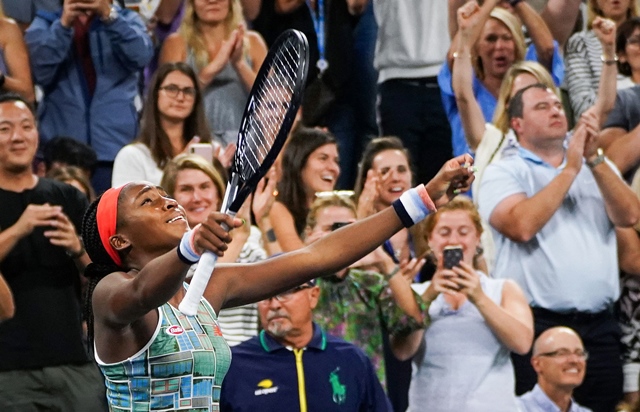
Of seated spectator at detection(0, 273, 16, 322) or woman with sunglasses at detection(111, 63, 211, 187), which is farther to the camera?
woman with sunglasses at detection(111, 63, 211, 187)

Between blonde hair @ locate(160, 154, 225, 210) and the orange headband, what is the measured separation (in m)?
2.36

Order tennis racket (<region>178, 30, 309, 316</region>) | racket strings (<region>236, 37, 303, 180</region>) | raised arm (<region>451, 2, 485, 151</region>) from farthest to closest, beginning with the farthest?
1. raised arm (<region>451, 2, 485, 151</region>)
2. racket strings (<region>236, 37, 303, 180</region>)
3. tennis racket (<region>178, 30, 309, 316</region>)

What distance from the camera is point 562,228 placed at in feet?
22.0

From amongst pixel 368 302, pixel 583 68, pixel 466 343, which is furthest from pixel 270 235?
pixel 583 68

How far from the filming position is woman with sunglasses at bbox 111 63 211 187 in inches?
275

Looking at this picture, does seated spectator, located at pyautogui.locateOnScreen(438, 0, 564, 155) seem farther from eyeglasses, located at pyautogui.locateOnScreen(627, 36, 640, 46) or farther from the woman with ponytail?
the woman with ponytail

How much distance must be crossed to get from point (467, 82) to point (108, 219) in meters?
3.80

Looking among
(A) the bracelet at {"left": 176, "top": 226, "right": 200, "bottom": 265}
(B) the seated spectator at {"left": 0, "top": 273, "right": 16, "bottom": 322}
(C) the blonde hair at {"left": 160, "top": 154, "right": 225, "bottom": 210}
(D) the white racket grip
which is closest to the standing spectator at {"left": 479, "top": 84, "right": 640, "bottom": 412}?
(C) the blonde hair at {"left": 160, "top": 154, "right": 225, "bottom": 210}

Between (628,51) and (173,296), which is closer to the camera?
(173,296)

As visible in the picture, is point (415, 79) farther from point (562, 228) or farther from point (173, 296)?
point (173, 296)

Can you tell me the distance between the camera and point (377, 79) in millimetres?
8414

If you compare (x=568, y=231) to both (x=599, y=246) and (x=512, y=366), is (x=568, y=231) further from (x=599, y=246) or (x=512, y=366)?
(x=512, y=366)

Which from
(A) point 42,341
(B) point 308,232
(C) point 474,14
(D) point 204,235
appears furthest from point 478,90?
(D) point 204,235

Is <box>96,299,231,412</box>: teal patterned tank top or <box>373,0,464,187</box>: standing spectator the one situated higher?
<box>373,0,464,187</box>: standing spectator
